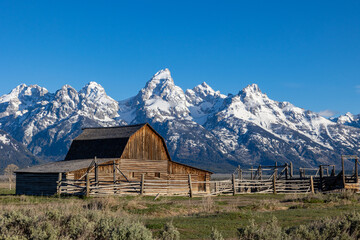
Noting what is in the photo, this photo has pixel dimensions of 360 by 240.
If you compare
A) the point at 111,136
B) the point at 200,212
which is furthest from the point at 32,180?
the point at 200,212

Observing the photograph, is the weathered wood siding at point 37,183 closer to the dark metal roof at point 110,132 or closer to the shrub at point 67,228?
the dark metal roof at point 110,132

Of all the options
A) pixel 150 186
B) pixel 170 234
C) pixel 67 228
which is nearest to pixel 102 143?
pixel 150 186

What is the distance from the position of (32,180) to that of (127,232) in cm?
3362

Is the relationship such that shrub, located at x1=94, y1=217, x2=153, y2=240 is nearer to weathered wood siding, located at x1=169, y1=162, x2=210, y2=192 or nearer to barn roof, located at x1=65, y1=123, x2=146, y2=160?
barn roof, located at x1=65, y1=123, x2=146, y2=160

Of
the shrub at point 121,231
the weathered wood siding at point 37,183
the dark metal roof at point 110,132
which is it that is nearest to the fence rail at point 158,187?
the weathered wood siding at point 37,183

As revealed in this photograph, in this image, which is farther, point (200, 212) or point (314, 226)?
point (200, 212)

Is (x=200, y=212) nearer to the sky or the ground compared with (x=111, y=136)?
nearer to the ground

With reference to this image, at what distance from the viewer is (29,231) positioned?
12727 mm

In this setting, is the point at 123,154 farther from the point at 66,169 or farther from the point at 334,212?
the point at 334,212

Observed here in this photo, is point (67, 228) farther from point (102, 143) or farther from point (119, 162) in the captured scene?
point (102, 143)

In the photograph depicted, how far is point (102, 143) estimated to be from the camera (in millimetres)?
52188

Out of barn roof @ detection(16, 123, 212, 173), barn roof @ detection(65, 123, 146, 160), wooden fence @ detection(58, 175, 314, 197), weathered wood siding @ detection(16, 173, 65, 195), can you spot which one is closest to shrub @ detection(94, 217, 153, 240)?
wooden fence @ detection(58, 175, 314, 197)

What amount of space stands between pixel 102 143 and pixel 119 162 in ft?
18.8

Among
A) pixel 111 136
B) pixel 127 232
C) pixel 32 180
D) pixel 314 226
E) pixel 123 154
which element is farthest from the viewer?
pixel 111 136
